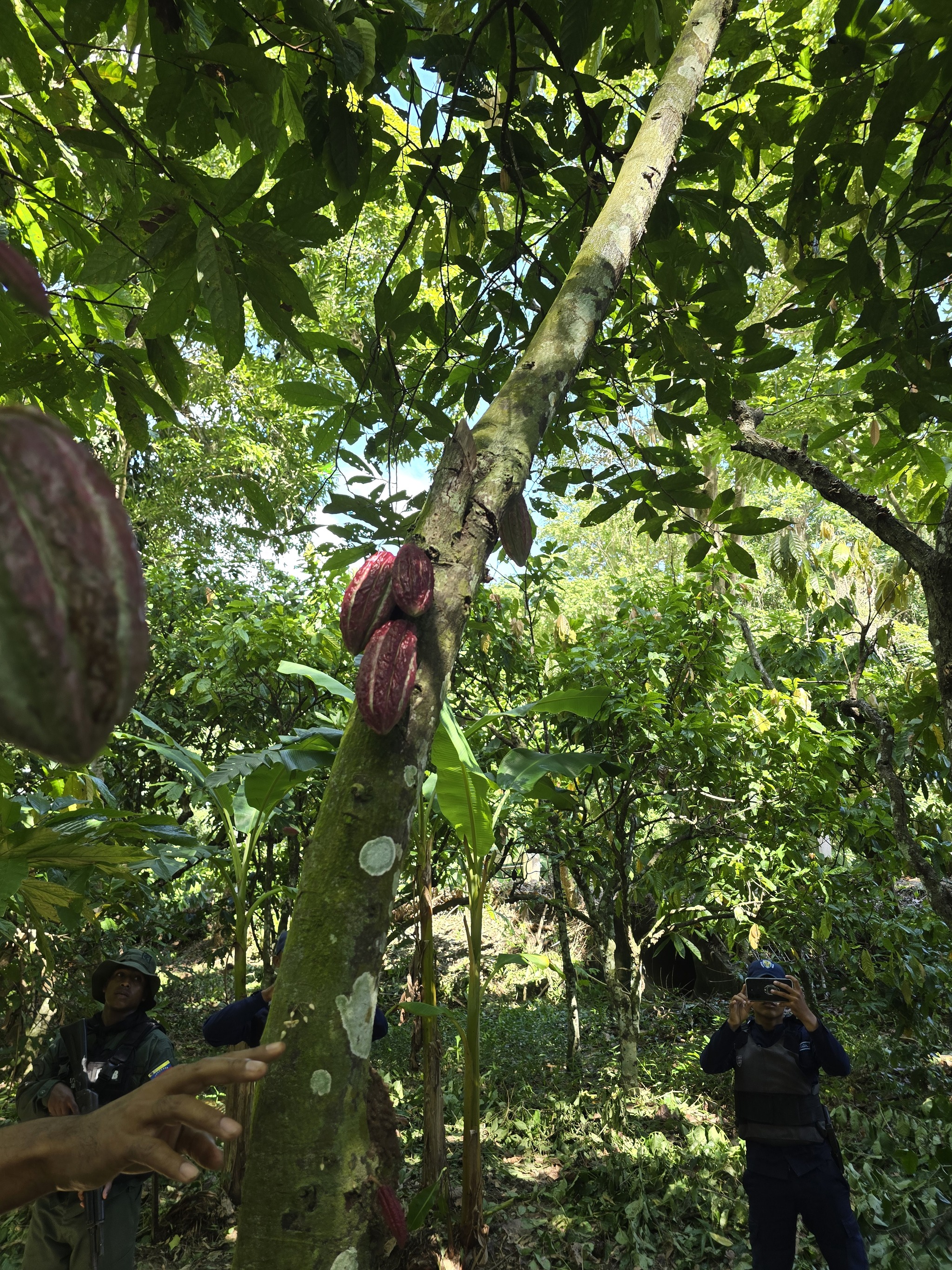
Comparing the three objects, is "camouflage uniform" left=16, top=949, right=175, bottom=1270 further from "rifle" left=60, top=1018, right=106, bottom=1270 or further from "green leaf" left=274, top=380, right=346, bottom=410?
"green leaf" left=274, top=380, right=346, bottom=410

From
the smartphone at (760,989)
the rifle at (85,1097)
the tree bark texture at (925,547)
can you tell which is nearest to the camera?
the tree bark texture at (925,547)

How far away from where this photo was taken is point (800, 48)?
6.11 ft

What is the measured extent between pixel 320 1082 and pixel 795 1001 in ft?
8.47

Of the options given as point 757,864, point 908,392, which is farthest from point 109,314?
point 757,864

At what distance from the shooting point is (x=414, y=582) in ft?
3.03

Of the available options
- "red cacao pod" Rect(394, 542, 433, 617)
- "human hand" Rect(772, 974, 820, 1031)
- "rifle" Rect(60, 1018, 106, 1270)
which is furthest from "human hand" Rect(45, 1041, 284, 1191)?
"human hand" Rect(772, 974, 820, 1031)

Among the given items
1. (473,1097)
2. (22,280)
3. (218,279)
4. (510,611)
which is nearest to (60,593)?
(22,280)

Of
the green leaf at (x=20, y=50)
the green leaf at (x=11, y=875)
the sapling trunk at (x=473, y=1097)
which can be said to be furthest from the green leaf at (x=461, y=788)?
the green leaf at (x=20, y=50)

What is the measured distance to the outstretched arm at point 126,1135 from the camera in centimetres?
66

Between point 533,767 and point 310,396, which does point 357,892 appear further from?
point 533,767

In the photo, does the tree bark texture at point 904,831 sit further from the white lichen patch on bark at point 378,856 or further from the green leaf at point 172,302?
the green leaf at point 172,302

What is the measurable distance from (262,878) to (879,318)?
15.4 ft

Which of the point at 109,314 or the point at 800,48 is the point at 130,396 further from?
the point at 800,48

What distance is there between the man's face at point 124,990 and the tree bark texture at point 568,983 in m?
2.06
